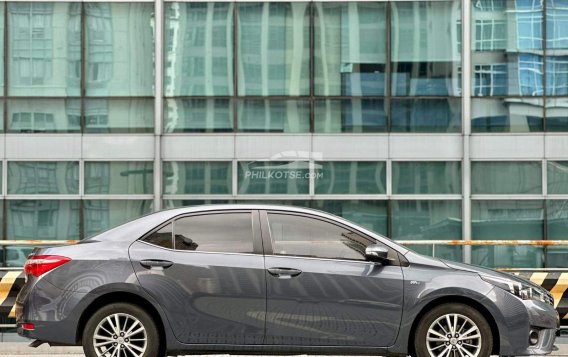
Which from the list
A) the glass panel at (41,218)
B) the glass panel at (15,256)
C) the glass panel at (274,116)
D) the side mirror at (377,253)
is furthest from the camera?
the glass panel at (41,218)

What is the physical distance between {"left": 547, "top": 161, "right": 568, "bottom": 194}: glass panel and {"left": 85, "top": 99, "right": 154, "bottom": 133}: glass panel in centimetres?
843

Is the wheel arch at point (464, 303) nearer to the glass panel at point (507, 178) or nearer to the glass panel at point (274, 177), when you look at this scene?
the glass panel at point (274, 177)

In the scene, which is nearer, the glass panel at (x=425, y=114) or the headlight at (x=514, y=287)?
the headlight at (x=514, y=287)

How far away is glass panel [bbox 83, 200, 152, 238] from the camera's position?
22672mm

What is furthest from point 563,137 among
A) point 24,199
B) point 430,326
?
point 430,326

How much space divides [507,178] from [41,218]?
9900mm

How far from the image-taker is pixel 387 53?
22.5 meters

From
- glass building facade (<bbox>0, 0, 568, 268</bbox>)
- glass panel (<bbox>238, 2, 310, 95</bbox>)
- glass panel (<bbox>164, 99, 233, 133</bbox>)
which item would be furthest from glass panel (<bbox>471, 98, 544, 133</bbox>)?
glass panel (<bbox>164, 99, 233, 133</bbox>)

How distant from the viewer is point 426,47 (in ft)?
74.1

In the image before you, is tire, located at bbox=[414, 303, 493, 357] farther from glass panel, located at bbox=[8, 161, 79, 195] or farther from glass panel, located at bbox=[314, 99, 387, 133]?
glass panel, located at bbox=[8, 161, 79, 195]

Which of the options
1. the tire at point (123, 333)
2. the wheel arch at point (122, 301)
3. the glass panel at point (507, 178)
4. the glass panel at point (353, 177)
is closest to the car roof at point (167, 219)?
the wheel arch at point (122, 301)

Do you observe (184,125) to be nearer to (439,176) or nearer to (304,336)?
(439,176)

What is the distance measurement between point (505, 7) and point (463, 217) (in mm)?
4519

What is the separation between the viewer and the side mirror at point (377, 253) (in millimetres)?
8633
